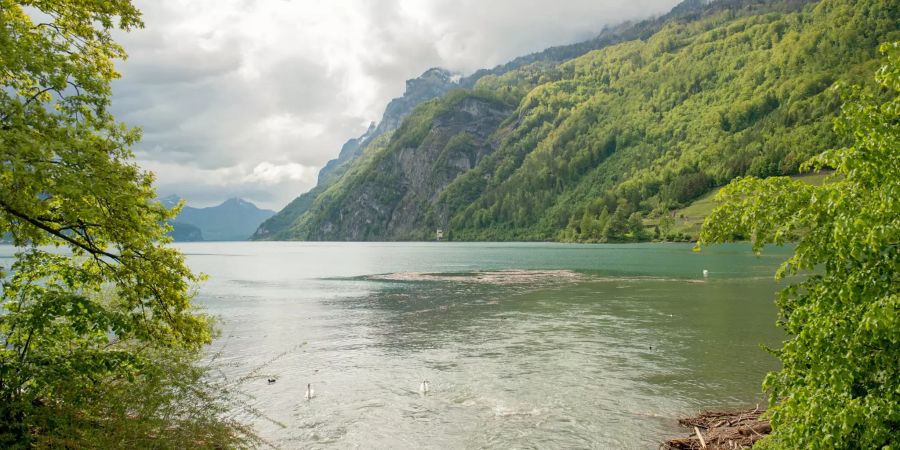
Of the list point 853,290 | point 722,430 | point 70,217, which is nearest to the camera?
point 853,290

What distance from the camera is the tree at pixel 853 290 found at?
1005 centimetres

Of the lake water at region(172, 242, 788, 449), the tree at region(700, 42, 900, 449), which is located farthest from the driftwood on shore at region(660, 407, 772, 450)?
the tree at region(700, 42, 900, 449)

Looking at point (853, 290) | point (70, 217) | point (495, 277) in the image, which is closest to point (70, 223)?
point (70, 217)

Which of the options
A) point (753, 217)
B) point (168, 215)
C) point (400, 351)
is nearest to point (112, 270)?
point (168, 215)

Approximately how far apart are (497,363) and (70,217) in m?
27.8

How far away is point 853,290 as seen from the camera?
36.0 feet

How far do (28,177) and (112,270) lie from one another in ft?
21.1

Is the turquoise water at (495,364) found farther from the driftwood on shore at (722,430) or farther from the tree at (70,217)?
the tree at (70,217)

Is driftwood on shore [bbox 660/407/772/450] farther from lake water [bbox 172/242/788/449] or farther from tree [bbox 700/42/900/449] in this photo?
tree [bbox 700/42/900/449]

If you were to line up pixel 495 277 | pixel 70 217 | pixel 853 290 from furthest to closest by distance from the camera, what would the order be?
pixel 495 277, pixel 70 217, pixel 853 290

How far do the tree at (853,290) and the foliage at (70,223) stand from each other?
1693 cm

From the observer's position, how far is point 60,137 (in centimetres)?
1252

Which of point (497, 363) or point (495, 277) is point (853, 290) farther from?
point (495, 277)

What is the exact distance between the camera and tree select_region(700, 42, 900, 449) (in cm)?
1005
